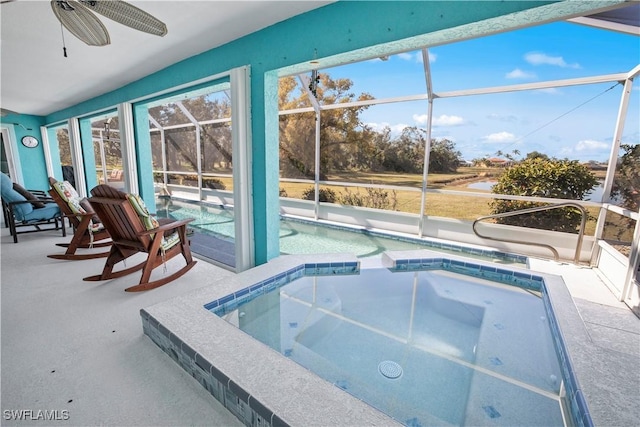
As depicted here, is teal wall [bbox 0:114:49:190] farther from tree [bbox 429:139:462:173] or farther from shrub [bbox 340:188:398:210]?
tree [bbox 429:139:462:173]

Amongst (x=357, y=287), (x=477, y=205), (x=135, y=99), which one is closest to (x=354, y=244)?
(x=357, y=287)

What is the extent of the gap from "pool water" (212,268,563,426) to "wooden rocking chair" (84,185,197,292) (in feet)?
3.21

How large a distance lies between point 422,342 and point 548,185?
13.9ft

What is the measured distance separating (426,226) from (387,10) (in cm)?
352

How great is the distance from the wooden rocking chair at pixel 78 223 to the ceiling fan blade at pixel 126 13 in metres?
2.65

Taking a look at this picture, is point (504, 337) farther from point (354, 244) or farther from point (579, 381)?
point (354, 244)

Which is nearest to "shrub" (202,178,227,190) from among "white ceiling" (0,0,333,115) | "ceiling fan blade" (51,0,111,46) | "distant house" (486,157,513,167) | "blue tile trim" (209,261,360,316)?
"white ceiling" (0,0,333,115)

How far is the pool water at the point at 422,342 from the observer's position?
5.08 feet

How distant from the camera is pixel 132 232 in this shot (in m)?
2.67

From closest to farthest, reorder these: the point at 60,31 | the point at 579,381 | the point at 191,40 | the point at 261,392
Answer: the point at 261,392 → the point at 579,381 → the point at 60,31 → the point at 191,40

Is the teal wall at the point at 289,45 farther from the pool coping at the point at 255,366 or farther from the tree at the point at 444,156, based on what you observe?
the tree at the point at 444,156

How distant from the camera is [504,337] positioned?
215 cm

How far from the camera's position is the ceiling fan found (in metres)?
1.54

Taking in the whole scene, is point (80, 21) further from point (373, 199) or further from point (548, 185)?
point (373, 199)
